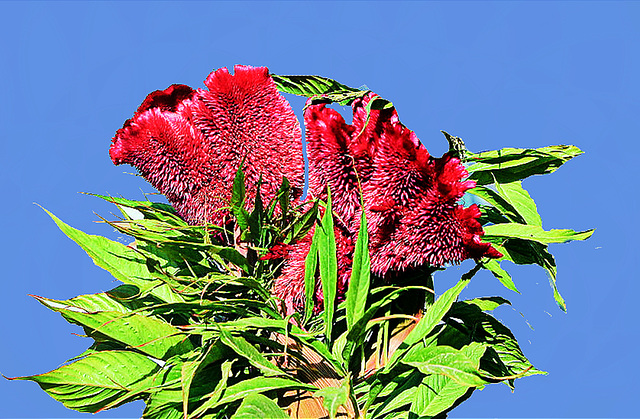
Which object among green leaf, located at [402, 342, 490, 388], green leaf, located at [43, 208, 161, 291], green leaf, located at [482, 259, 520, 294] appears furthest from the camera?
green leaf, located at [43, 208, 161, 291]

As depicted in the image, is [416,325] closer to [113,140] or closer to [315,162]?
[315,162]

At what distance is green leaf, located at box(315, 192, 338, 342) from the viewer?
807 mm

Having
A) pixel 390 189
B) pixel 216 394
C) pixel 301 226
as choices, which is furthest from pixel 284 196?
pixel 216 394

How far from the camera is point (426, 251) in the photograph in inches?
30.5

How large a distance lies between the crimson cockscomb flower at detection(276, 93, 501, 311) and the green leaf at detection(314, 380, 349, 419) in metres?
0.14

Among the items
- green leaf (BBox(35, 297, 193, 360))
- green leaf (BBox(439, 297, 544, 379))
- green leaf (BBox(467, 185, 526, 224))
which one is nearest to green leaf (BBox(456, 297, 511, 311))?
green leaf (BBox(439, 297, 544, 379))

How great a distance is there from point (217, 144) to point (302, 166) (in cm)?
11

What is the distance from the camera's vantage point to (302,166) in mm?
912

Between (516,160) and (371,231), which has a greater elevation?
(516,160)

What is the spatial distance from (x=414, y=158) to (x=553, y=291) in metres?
0.25

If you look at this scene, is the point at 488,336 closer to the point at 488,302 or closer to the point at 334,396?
the point at 488,302

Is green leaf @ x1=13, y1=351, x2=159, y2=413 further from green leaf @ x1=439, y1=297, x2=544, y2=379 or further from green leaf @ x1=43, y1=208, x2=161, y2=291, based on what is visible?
green leaf @ x1=439, y1=297, x2=544, y2=379

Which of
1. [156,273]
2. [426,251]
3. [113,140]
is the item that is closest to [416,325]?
[426,251]

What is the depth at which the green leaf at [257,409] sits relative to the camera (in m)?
0.75
